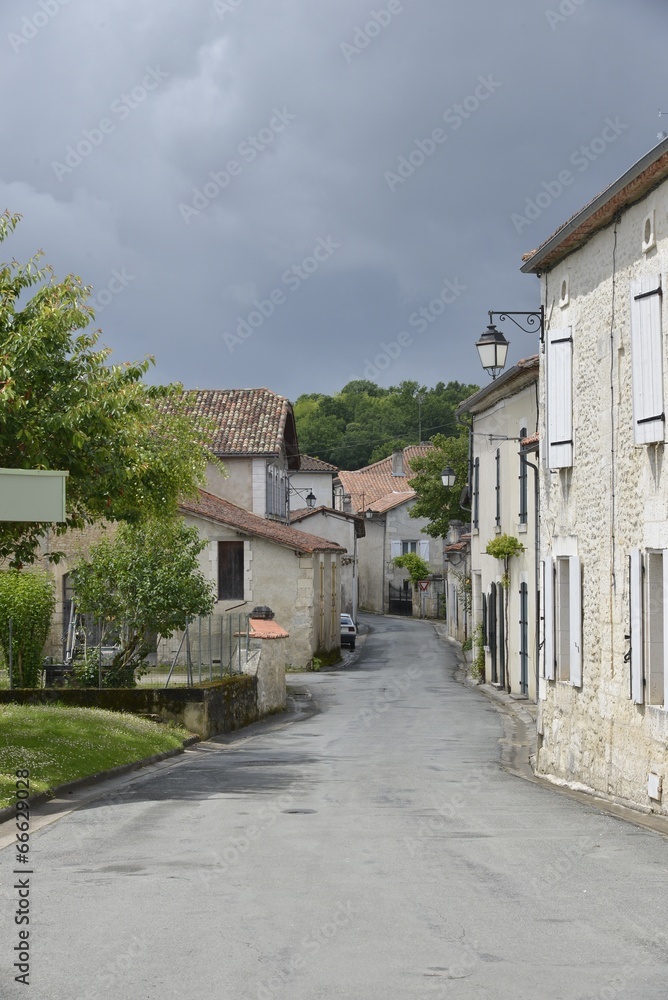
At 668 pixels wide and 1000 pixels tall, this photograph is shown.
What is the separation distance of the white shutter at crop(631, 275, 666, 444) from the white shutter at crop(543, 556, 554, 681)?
12.7 feet

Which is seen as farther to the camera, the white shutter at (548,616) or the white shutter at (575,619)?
the white shutter at (548,616)

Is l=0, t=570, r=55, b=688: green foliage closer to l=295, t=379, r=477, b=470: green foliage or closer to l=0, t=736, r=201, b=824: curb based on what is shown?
l=0, t=736, r=201, b=824: curb

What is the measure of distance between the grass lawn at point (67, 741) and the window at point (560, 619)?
595cm

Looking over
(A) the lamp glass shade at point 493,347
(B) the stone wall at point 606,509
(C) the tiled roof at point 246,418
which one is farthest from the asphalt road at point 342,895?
(C) the tiled roof at point 246,418

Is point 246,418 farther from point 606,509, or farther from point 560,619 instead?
point 606,509

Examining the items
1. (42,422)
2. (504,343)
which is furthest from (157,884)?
(504,343)

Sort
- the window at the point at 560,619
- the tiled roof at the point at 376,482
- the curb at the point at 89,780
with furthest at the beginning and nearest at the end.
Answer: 1. the tiled roof at the point at 376,482
2. the window at the point at 560,619
3. the curb at the point at 89,780

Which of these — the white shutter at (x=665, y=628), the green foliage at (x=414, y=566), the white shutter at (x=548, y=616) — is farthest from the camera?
the green foliage at (x=414, y=566)

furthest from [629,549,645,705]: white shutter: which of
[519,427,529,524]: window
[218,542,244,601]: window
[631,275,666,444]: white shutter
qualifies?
[218,542,244,601]: window

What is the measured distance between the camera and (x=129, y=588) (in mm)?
23016

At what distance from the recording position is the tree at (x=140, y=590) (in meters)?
22.8

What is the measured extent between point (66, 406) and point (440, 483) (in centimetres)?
4000

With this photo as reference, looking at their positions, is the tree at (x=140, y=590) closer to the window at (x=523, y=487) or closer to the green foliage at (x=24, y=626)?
the green foliage at (x=24, y=626)

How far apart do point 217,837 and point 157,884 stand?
215 centimetres
